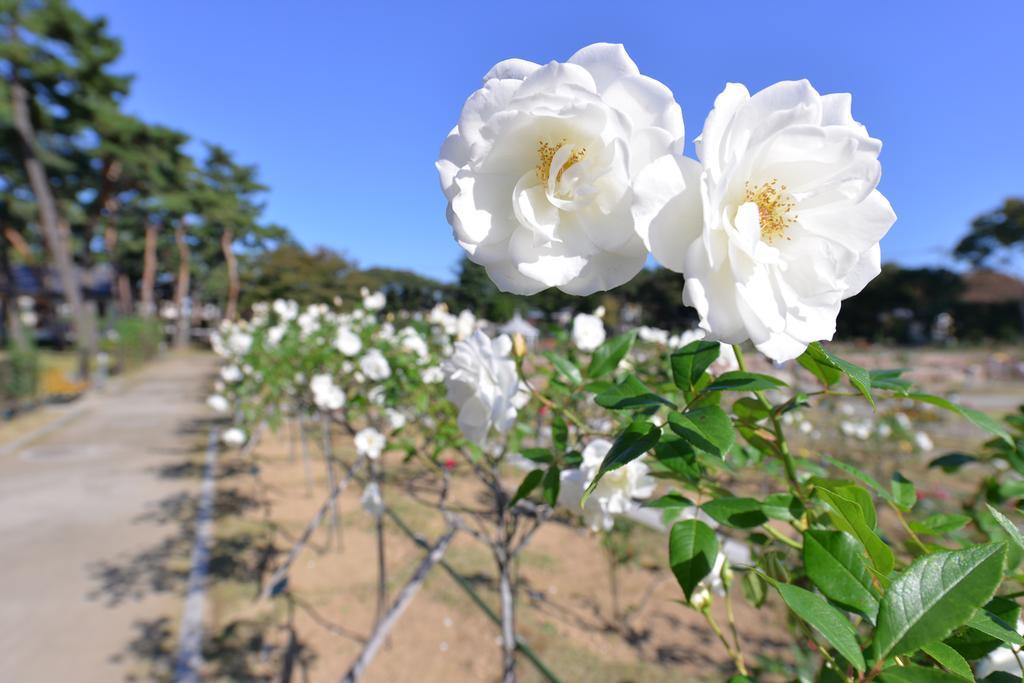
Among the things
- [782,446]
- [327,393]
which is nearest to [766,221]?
[782,446]

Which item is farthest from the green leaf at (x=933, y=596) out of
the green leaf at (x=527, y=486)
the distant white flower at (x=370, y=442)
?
the distant white flower at (x=370, y=442)

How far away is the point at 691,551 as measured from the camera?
506 millimetres

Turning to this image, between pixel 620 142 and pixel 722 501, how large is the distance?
1.29ft

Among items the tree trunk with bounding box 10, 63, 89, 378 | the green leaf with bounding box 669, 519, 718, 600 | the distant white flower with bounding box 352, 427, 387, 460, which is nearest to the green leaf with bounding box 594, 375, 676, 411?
the green leaf with bounding box 669, 519, 718, 600

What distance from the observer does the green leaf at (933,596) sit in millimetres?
336

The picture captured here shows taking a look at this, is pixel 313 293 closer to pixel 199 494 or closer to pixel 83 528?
pixel 199 494

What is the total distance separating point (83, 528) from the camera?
4109mm

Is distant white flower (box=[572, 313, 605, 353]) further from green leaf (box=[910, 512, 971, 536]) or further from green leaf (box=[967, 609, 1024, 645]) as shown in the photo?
green leaf (box=[967, 609, 1024, 645])

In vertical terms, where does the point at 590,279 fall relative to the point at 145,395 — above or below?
above

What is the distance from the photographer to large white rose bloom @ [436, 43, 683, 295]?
358mm

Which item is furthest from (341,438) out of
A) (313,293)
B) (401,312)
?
(401,312)

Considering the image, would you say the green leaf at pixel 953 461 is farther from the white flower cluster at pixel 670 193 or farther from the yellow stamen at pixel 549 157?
the yellow stamen at pixel 549 157

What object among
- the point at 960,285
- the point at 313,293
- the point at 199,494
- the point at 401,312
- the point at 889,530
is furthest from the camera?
the point at 960,285

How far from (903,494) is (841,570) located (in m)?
0.34
